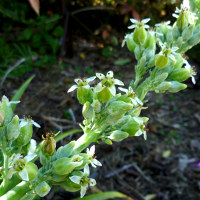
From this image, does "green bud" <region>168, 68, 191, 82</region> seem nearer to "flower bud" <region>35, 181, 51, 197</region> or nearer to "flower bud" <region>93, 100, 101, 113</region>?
"flower bud" <region>93, 100, 101, 113</region>

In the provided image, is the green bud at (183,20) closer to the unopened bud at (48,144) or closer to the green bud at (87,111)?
the green bud at (87,111)

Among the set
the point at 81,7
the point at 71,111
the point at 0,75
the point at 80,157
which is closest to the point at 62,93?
the point at 71,111

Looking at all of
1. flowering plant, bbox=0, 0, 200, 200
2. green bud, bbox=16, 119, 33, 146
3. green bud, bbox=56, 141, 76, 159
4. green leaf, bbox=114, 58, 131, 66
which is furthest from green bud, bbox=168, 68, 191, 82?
green leaf, bbox=114, 58, 131, 66

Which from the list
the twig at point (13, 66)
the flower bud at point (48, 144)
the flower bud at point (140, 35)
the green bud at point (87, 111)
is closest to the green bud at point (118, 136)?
the green bud at point (87, 111)

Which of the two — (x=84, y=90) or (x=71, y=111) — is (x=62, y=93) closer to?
(x=71, y=111)

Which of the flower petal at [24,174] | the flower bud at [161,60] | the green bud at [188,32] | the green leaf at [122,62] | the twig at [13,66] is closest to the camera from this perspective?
the flower petal at [24,174]
